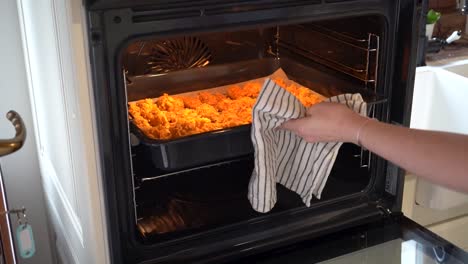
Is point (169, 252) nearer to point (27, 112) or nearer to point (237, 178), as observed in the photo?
point (237, 178)

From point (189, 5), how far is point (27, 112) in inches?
33.3

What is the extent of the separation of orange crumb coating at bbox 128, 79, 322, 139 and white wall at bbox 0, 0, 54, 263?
1.59 ft

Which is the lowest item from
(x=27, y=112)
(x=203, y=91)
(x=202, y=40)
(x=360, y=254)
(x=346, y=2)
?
(x=360, y=254)

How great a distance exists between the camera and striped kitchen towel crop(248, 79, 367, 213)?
104cm

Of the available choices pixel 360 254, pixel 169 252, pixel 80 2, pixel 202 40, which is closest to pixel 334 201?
pixel 360 254

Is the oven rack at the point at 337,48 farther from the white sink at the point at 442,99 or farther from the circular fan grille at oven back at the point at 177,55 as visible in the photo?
the white sink at the point at 442,99

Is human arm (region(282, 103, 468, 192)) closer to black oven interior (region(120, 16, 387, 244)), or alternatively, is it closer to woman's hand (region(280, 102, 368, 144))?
woman's hand (region(280, 102, 368, 144))

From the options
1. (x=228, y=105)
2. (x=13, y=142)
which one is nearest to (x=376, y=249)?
(x=228, y=105)

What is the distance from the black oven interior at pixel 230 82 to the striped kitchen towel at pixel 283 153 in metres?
0.06

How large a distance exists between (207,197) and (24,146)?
25.1 inches

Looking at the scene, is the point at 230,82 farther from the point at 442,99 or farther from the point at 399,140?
the point at 442,99

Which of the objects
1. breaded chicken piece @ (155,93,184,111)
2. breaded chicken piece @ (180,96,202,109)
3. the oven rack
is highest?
the oven rack

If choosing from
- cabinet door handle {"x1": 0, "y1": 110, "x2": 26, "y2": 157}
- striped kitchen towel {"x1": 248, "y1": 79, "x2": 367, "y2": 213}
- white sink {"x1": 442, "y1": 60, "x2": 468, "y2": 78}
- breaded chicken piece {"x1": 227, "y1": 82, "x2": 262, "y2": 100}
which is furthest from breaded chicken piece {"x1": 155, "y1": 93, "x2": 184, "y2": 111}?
white sink {"x1": 442, "y1": 60, "x2": 468, "y2": 78}

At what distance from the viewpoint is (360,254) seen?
118 centimetres
